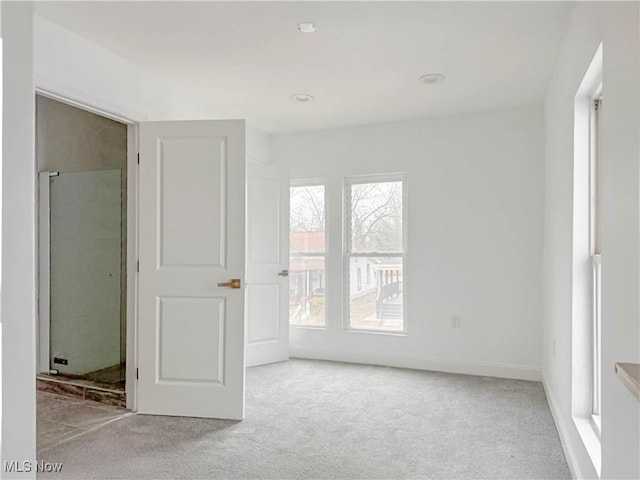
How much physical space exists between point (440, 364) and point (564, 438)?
1862mm

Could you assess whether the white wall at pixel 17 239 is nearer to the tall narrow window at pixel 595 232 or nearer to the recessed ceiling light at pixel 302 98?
the recessed ceiling light at pixel 302 98

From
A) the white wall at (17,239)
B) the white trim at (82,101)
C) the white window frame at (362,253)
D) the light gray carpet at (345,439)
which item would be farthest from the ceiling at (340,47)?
the light gray carpet at (345,439)

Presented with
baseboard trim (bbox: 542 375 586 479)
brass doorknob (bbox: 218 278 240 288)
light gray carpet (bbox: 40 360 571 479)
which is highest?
brass doorknob (bbox: 218 278 240 288)

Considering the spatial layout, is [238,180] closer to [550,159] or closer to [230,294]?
[230,294]

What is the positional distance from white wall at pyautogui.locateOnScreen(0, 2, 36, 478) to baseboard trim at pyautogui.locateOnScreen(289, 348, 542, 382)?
331 centimetres

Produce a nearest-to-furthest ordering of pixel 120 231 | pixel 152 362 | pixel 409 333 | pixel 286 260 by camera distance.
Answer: pixel 152 362, pixel 120 231, pixel 409 333, pixel 286 260

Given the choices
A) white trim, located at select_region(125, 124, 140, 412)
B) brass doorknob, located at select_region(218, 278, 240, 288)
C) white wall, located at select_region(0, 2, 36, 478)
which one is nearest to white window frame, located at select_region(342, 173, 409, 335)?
brass doorknob, located at select_region(218, 278, 240, 288)

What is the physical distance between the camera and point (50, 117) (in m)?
4.31

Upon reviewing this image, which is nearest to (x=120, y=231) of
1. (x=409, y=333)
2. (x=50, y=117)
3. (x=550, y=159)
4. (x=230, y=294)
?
(x=50, y=117)

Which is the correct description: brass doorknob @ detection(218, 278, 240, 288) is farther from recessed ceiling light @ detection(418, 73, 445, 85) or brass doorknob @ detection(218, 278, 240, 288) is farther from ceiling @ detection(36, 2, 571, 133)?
recessed ceiling light @ detection(418, 73, 445, 85)

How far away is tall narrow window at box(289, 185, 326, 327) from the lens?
5.26 m

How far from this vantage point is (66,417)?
329 cm

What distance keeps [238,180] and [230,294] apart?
77cm

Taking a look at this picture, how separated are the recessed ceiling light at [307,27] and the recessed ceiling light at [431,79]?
3.71 ft
